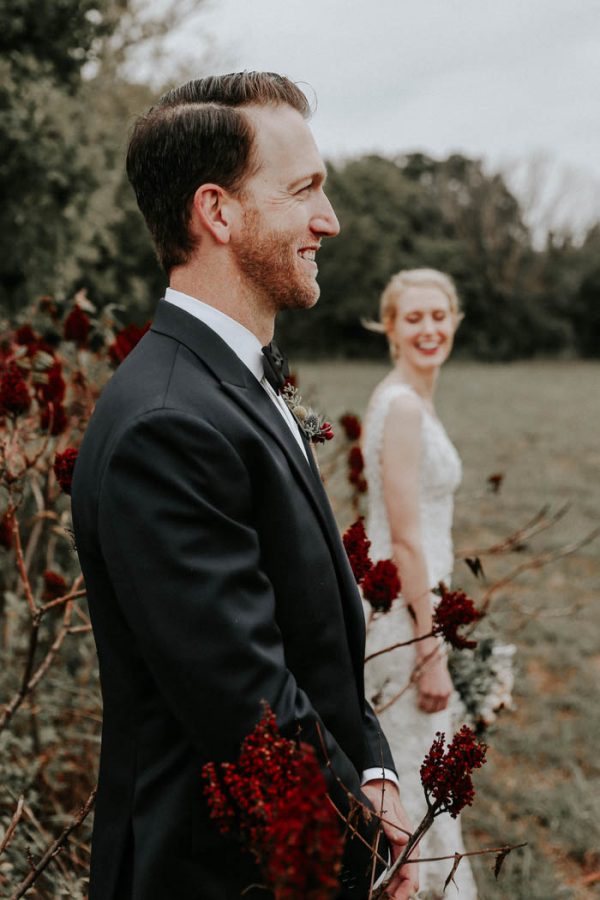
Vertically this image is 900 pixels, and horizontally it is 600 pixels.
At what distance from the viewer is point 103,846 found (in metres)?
1.50

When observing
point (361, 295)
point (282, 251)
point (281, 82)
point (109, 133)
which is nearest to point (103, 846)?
point (282, 251)

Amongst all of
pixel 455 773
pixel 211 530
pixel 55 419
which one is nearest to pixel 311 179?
pixel 211 530

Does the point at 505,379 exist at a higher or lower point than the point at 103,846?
lower

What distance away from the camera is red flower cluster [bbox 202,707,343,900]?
0.86 m

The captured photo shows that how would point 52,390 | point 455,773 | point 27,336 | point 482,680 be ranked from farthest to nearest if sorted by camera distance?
point 482,680 < point 27,336 < point 52,390 < point 455,773

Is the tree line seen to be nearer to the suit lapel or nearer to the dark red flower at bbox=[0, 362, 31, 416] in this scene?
the dark red flower at bbox=[0, 362, 31, 416]

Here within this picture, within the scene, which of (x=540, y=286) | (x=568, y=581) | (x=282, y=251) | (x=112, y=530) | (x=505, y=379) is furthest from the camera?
(x=540, y=286)

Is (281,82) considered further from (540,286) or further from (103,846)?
(540,286)

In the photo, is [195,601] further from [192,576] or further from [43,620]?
[43,620]

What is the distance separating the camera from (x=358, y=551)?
190 centimetres

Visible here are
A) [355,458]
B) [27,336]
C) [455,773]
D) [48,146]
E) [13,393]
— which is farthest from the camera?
[48,146]

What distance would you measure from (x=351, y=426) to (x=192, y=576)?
199 centimetres

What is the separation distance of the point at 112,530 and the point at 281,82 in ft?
3.17

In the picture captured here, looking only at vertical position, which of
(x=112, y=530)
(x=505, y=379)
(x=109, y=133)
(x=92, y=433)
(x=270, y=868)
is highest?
(x=109, y=133)
